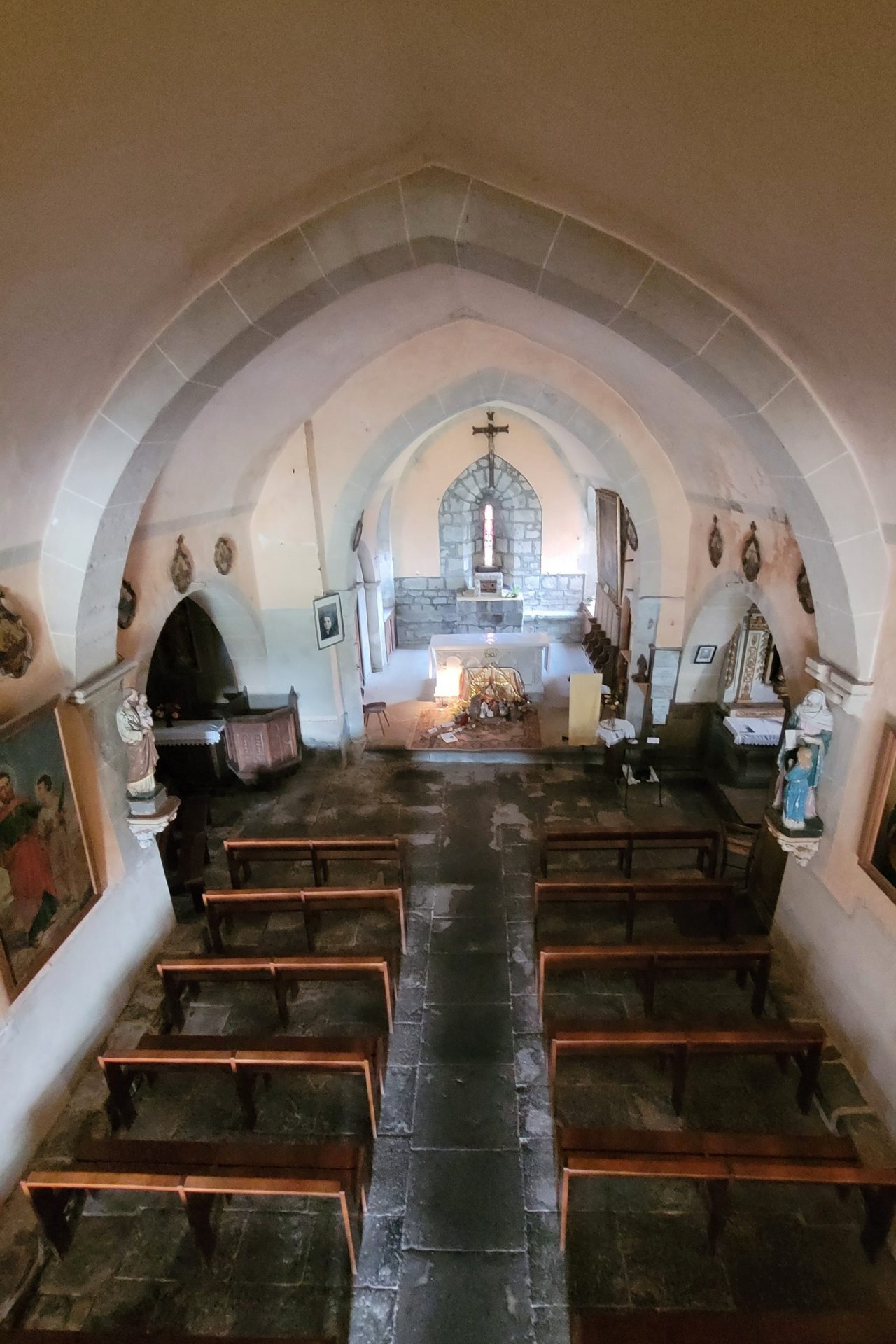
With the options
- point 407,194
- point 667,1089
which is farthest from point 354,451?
point 667,1089

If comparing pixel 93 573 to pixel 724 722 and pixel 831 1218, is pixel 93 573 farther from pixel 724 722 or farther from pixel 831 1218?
pixel 724 722

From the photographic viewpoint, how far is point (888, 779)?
403cm

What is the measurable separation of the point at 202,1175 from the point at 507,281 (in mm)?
5591

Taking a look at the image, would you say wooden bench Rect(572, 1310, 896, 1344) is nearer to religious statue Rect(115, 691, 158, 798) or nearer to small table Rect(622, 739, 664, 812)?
religious statue Rect(115, 691, 158, 798)

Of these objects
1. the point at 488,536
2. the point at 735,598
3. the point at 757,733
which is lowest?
the point at 757,733

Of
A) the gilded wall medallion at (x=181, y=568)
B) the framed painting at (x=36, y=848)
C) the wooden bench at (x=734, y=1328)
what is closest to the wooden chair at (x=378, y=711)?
the gilded wall medallion at (x=181, y=568)

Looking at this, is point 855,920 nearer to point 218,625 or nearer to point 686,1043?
point 686,1043

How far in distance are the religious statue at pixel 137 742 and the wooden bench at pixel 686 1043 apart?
11.1 ft

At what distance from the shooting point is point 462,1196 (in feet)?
12.7

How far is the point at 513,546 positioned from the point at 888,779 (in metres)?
11.2

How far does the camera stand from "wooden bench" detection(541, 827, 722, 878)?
20.5ft

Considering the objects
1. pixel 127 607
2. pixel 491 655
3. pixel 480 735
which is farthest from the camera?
pixel 491 655

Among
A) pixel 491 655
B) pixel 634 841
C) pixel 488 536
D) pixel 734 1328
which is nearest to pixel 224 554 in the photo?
pixel 491 655

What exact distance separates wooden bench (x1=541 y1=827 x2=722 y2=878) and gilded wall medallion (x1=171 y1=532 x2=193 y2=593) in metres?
4.34
